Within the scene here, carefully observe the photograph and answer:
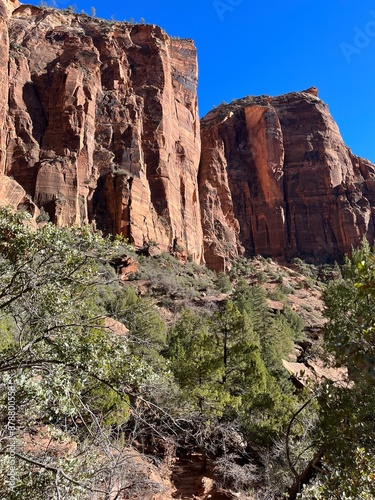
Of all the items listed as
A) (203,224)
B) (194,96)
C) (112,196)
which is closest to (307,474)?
(112,196)

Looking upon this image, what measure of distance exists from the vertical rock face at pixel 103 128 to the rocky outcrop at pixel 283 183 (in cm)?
1123

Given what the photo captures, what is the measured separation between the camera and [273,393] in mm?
13633

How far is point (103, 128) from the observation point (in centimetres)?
4803

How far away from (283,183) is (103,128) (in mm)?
39047

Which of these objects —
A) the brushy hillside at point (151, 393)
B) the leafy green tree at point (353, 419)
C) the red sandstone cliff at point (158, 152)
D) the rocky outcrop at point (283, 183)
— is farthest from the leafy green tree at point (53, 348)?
the rocky outcrop at point (283, 183)

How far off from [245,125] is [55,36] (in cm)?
4140

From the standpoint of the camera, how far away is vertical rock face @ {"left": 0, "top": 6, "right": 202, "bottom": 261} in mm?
41531

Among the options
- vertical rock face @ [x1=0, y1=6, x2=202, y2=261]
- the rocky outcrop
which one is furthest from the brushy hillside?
the rocky outcrop

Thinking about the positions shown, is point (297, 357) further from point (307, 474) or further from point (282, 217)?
point (282, 217)

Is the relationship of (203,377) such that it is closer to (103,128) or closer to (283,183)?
(103,128)

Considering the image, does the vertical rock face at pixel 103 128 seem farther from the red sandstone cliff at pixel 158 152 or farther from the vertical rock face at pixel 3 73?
the vertical rock face at pixel 3 73

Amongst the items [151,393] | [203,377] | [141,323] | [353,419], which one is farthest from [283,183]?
[151,393]

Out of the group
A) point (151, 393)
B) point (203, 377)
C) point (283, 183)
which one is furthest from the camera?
point (283, 183)

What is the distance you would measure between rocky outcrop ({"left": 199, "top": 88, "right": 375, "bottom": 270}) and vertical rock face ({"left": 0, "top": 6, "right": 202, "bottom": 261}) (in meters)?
11.2
